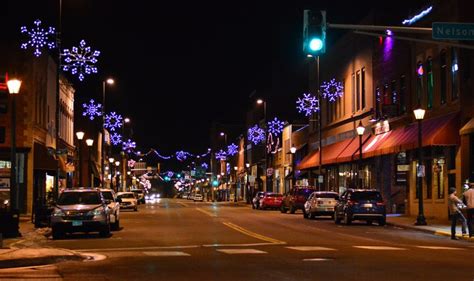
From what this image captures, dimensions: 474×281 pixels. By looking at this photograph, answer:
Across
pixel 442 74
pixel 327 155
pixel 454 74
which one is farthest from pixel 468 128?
pixel 327 155

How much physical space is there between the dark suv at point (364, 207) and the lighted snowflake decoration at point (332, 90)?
2278cm

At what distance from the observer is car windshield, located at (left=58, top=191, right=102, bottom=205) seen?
25.9 meters

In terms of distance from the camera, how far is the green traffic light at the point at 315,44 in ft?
63.3

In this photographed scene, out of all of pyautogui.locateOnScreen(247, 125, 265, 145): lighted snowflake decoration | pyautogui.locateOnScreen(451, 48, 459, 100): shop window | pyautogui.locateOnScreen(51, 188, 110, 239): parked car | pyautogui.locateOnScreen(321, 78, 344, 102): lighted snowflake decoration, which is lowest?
pyautogui.locateOnScreen(51, 188, 110, 239): parked car

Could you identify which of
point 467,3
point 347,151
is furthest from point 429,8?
point 347,151

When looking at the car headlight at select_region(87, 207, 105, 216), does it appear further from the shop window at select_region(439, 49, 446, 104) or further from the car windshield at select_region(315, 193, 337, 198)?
the shop window at select_region(439, 49, 446, 104)

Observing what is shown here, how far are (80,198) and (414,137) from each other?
18.5 meters

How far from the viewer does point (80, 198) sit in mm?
Result: 26094

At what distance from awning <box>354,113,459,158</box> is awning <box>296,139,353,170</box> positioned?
5.97 meters

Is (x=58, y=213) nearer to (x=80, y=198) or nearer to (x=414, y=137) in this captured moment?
(x=80, y=198)

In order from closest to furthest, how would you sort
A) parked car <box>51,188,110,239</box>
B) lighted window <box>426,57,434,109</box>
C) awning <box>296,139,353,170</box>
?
parked car <box>51,188,110,239</box>
lighted window <box>426,57,434,109</box>
awning <box>296,139,353,170</box>

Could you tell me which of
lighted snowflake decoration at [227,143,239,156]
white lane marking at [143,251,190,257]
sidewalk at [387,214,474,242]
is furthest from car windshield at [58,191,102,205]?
lighted snowflake decoration at [227,143,239,156]

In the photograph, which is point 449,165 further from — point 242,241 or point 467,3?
Result: point 242,241

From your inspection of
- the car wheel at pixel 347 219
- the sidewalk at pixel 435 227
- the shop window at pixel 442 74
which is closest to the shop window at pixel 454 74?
the shop window at pixel 442 74
